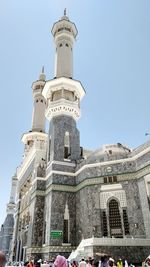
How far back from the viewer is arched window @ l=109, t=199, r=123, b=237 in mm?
16797

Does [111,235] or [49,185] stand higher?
[49,185]

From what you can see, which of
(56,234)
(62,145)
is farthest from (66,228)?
(62,145)

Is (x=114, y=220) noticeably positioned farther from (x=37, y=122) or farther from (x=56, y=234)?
(x=37, y=122)

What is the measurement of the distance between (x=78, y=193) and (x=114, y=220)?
4118 millimetres

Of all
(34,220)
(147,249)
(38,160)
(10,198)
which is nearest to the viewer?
(147,249)

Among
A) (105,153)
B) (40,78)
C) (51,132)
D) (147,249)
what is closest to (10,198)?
(40,78)

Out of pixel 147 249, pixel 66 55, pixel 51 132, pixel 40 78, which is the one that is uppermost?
pixel 40 78

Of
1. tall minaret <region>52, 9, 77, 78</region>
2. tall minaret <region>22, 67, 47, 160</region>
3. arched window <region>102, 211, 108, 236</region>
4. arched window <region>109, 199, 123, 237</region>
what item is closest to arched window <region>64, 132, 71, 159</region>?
arched window <region>109, 199, 123, 237</region>

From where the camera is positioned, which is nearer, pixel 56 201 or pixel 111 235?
pixel 111 235

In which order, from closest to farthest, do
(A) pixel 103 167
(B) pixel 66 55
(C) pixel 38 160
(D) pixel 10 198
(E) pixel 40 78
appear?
(A) pixel 103 167 → (C) pixel 38 160 → (B) pixel 66 55 → (E) pixel 40 78 → (D) pixel 10 198

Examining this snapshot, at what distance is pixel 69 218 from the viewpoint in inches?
774

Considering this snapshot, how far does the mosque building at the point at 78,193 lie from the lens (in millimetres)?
16016

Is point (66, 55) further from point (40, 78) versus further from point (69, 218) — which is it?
point (69, 218)

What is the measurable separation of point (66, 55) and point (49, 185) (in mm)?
14988
